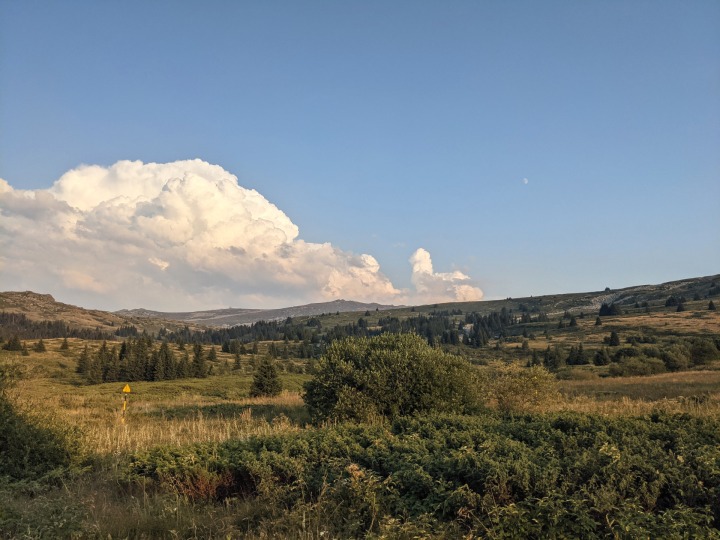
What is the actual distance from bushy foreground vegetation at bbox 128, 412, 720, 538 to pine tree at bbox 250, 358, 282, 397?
2746 centimetres

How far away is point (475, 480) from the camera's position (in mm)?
6109

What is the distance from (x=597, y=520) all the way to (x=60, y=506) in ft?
22.2

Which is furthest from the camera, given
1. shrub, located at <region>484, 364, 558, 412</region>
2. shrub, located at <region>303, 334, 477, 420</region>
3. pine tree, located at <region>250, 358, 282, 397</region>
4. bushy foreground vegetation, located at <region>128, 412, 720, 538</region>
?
pine tree, located at <region>250, 358, 282, 397</region>

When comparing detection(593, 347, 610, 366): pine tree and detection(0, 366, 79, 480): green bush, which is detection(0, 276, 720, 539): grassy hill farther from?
detection(593, 347, 610, 366): pine tree

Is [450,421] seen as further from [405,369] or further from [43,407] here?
[43,407]

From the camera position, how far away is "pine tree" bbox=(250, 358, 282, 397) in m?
36.2

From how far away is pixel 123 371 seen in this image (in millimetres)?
63906

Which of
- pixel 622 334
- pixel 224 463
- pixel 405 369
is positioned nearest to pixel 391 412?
pixel 405 369

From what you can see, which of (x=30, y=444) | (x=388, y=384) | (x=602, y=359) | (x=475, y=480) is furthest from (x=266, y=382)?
(x=602, y=359)

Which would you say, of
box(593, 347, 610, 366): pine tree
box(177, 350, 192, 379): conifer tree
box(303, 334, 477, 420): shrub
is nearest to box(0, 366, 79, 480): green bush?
box(303, 334, 477, 420): shrub

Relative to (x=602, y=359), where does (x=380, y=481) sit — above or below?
above

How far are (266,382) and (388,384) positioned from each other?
75.0 ft

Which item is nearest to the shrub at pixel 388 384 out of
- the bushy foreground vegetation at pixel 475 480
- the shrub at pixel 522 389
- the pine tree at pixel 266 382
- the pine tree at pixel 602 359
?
the shrub at pixel 522 389

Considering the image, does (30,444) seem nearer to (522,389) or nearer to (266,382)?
(522,389)
